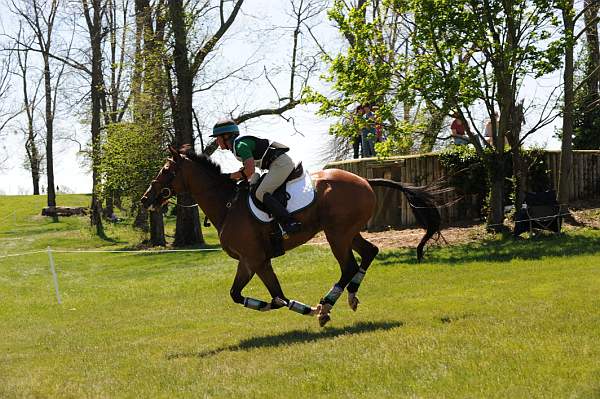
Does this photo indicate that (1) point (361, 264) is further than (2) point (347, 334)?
Yes

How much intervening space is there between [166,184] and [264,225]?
1677mm

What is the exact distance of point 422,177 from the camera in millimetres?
27172

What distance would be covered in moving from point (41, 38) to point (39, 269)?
26103mm

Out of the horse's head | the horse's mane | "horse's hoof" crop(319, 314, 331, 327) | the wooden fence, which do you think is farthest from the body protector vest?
the wooden fence

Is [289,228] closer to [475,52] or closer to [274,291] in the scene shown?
[274,291]

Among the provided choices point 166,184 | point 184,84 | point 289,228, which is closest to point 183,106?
point 184,84

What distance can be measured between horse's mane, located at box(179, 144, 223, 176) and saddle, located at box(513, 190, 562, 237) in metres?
11.6

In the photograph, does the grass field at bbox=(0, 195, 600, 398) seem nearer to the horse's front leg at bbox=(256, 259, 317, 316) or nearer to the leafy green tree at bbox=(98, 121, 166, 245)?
the horse's front leg at bbox=(256, 259, 317, 316)

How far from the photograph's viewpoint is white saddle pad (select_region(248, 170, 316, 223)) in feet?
35.8

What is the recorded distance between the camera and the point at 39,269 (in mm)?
29203

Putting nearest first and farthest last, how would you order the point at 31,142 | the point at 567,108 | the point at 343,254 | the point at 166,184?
the point at 343,254, the point at 166,184, the point at 567,108, the point at 31,142

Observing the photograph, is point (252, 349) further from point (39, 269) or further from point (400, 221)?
point (39, 269)

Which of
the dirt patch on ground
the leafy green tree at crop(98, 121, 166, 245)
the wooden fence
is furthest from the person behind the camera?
the leafy green tree at crop(98, 121, 166, 245)

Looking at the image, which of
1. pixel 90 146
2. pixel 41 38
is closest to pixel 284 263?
pixel 90 146
